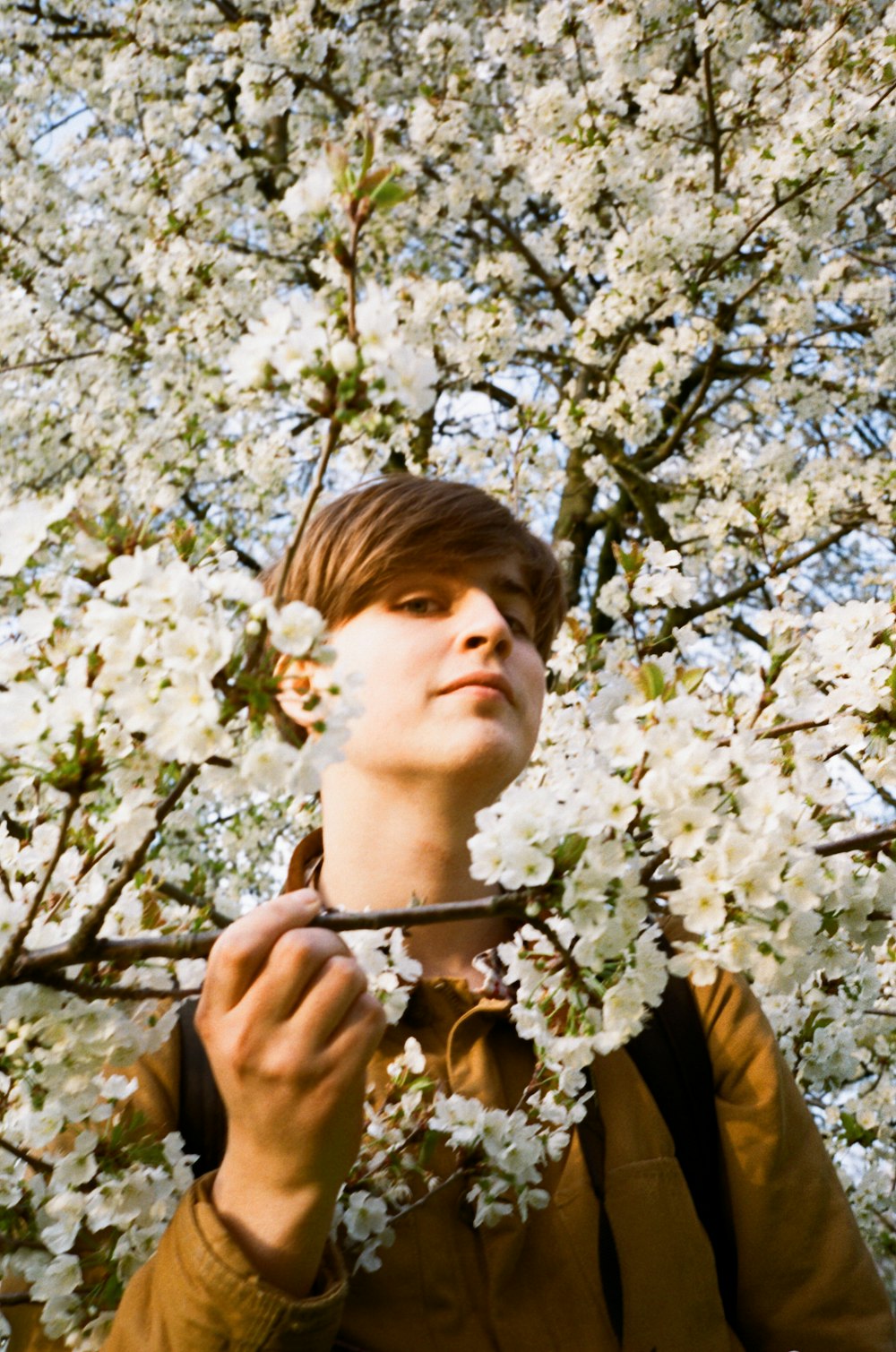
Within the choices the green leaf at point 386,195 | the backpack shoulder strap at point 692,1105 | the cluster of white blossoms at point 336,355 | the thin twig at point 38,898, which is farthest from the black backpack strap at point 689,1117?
the green leaf at point 386,195

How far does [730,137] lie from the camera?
5711 mm

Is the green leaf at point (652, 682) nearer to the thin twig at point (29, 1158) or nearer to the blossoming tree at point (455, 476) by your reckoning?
the blossoming tree at point (455, 476)

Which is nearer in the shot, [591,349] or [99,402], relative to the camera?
[591,349]

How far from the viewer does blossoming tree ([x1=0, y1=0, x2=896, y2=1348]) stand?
1274 millimetres

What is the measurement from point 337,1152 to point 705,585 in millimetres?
6936

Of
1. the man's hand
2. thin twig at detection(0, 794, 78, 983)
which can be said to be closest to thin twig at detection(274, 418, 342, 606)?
thin twig at detection(0, 794, 78, 983)

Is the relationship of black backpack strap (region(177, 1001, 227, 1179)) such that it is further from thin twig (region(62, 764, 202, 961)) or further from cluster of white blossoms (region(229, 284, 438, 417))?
cluster of white blossoms (region(229, 284, 438, 417))

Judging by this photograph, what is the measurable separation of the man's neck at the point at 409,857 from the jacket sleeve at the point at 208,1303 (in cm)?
75

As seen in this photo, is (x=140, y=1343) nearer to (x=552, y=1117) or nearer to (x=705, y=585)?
(x=552, y=1117)

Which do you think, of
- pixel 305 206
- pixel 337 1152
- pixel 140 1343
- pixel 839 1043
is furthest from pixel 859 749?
pixel 839 1043

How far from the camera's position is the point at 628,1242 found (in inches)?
70.4

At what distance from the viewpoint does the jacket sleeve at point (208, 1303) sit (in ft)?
4.30

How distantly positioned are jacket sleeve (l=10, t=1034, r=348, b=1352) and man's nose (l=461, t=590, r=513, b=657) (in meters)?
0.98

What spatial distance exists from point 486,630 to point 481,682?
10 cm
